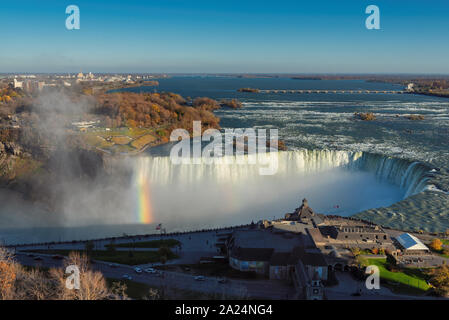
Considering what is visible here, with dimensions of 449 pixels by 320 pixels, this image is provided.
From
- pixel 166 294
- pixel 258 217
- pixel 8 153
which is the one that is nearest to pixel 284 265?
pixel 166 294

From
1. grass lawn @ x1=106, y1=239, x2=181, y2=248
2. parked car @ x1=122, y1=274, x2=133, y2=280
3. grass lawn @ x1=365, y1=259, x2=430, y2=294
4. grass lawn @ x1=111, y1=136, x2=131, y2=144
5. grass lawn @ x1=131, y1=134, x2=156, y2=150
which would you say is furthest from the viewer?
grass lawn @ x1=131, y1=134, x2=156, y2=150

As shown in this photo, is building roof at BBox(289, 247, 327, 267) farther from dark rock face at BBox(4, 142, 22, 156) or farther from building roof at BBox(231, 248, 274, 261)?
dark rock face at BBox(4, 142, 22, 156)

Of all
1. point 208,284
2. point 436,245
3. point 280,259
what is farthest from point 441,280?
point 208,284

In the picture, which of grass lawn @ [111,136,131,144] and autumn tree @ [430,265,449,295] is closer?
autumn tree @ [430,265,449,295]

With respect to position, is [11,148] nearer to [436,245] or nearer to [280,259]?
[280,259]

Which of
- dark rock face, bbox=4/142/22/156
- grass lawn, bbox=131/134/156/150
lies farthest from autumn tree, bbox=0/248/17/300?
grass lawn, bbox=131/134/156/150
